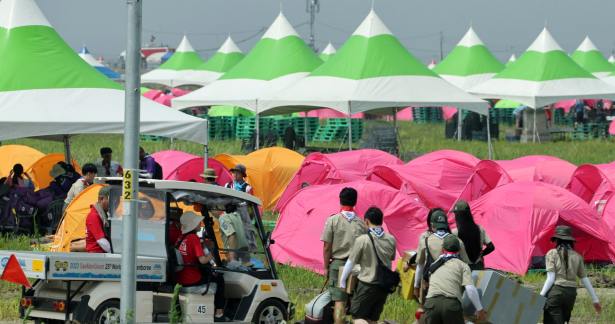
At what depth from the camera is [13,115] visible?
675 inches

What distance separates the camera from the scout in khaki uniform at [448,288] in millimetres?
9547

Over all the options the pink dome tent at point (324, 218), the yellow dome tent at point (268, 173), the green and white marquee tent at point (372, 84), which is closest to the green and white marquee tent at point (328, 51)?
the green and white marquee tent at point (372, 84)

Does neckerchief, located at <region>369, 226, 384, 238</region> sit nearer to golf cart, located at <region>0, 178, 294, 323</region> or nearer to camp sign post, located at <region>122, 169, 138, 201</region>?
golf cart, located at <region>0, 178, 294, 323</region>

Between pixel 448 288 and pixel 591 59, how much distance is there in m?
52.8

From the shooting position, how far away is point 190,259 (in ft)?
34.3

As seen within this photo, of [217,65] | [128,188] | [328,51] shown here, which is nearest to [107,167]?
[128,188]

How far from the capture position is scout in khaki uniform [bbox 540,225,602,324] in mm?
11086

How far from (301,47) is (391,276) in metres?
26.4

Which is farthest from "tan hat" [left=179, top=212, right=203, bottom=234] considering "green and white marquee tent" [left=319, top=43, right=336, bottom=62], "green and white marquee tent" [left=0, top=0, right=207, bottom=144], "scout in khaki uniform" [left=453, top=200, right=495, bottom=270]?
"green and white marquee tent" [left=319, top=43, right=336, bottom=62]

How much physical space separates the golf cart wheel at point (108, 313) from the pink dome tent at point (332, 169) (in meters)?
10.4

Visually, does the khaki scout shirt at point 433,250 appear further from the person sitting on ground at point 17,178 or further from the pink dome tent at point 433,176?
the person sitting on ground at point 17,178

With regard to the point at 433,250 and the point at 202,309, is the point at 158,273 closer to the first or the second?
the point at 202,309

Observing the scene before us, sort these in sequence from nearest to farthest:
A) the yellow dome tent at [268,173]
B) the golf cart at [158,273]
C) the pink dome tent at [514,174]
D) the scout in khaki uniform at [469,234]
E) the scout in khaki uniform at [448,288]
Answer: the scout in khaki uniform at [448,288], the golf cart at [158,273], the scout in khaki uniform at [469,234], the pink dome tent at [514,174], the yellow dome tent at [268,173]

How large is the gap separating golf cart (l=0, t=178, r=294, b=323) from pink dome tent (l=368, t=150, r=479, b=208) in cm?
732
